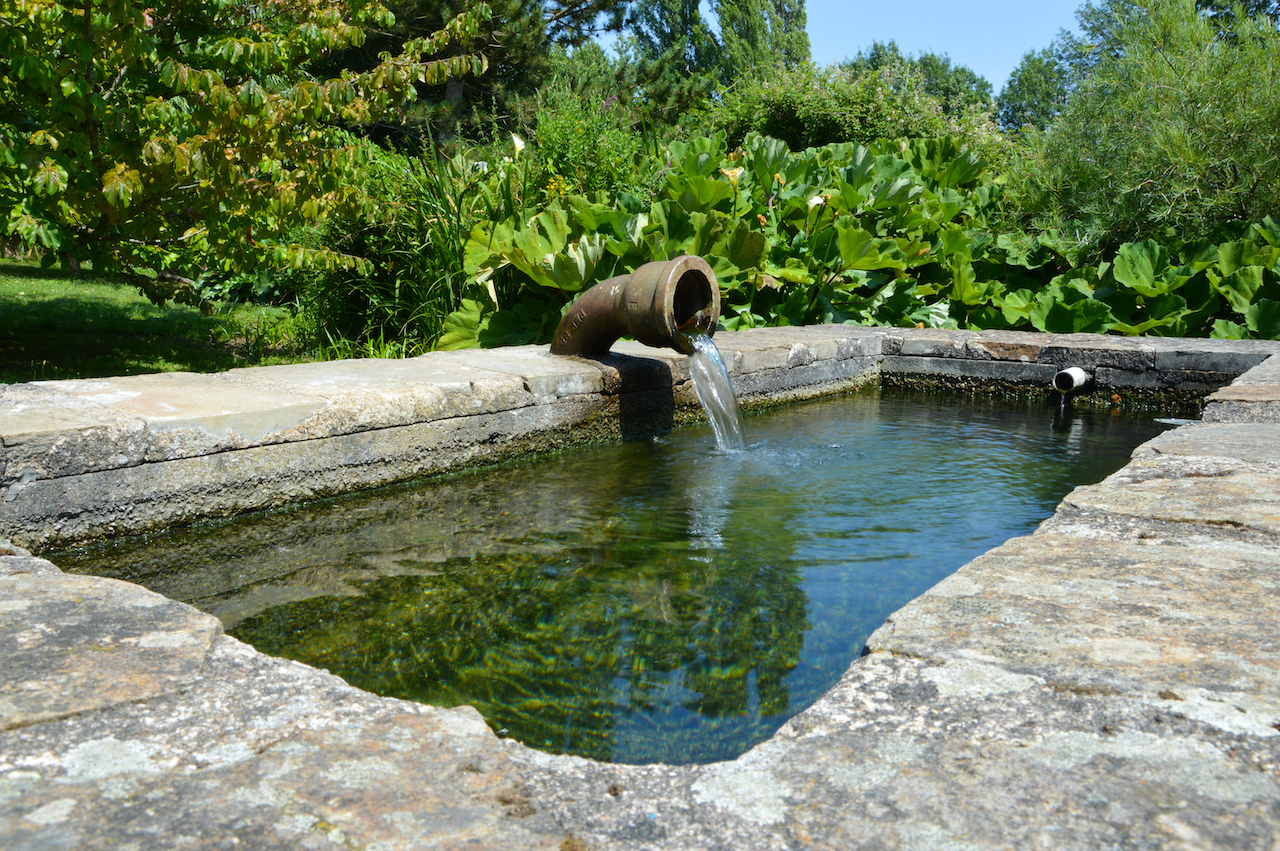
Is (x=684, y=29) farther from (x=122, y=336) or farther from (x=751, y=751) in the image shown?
(x=751, y=751)

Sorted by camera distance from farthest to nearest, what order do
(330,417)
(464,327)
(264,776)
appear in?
1. (464,327)
2. (330,417)
3. (264,776)

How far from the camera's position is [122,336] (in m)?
7.00

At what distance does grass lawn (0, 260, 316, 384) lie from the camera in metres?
5.68

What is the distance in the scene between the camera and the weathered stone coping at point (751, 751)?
101 centimetres

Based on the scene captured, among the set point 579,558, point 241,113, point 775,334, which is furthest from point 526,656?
point 775,334

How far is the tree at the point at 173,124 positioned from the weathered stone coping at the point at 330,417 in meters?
1.18

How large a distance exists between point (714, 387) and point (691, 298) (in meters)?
0.48

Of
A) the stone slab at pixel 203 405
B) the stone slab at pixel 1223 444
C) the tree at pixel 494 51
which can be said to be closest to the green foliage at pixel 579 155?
the stone slab at pixel 203 405

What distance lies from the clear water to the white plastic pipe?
1494 millimetres

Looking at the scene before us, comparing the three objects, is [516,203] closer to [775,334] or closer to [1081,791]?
[775,334]

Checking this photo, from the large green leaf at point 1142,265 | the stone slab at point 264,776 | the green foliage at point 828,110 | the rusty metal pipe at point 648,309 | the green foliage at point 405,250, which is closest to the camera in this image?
the stone slab at point 264,776

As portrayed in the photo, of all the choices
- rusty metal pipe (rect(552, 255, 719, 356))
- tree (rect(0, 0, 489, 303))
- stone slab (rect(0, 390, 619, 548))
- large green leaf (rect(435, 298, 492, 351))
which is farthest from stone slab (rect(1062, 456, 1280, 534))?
large green leaf (rect(435, 298, 492, 351))

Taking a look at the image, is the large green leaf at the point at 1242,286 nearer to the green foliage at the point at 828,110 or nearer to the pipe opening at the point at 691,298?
the pipe opening at the point at 691,298

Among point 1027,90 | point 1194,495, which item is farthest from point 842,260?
point 1027,90
